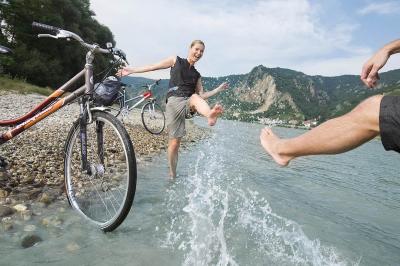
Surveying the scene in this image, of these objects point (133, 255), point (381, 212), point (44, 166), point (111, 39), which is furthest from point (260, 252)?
point (111, 39)

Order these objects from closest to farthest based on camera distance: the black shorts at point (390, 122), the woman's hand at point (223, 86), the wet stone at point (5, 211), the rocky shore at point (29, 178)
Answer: the black shorts at point (390, 122)
the wet stone at point (5, 211)
the rocky shore at point (29, 178)
the woman's hand at point (223, 86)

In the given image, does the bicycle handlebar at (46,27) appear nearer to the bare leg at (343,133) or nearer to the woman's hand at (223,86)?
the bare leg at (343,133)

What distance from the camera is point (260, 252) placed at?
4.62 meters

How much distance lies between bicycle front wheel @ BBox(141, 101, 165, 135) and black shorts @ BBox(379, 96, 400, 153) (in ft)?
48.6

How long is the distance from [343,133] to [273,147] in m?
0.80

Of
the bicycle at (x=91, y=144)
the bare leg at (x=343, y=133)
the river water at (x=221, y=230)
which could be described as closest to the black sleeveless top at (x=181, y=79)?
the river water at (x=221, y=230)

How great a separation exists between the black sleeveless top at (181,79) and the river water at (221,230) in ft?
6.77

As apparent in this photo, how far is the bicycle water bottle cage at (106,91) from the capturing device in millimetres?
4711

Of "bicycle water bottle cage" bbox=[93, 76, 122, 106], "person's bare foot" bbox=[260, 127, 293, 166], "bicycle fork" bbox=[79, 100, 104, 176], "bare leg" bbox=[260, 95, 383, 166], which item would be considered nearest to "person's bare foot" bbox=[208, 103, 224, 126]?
"bicycle water bottle cage" bbox=[93, 76, 122, 106]

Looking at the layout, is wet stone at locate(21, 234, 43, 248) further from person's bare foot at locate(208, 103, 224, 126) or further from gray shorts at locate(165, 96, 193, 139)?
gray shorts at locate(165, 96, 193, 139)

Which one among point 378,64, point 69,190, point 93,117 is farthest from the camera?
point 69,190

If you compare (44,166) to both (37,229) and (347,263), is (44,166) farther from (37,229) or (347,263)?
(347,263)

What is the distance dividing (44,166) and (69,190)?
7.73ft

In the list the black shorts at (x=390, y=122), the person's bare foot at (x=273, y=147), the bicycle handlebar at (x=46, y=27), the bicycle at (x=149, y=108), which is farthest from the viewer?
the bicycle at (x=149, y=108)
